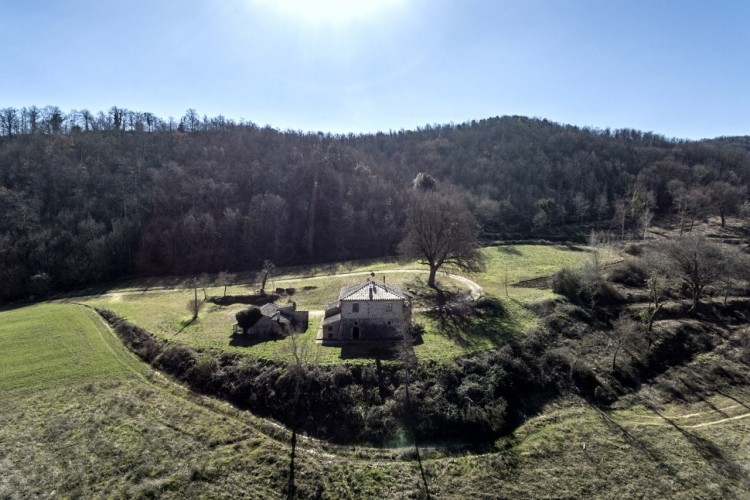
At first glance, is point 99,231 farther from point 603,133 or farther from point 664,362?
point 603,133

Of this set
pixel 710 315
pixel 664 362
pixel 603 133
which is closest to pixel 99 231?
pixel 664 362

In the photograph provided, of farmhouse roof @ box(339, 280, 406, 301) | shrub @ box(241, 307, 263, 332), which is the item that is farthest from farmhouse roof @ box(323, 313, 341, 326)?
shrub @ box(241, 307, 263, 332)

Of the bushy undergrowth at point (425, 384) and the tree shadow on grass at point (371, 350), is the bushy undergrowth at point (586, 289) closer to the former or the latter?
the bushy undergrowth at point (425, 384)

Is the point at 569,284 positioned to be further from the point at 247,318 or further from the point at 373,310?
the point at 247,318

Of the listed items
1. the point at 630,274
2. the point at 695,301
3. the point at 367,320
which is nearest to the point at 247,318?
the point at 367,320

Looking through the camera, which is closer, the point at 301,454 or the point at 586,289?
the point at 301,454

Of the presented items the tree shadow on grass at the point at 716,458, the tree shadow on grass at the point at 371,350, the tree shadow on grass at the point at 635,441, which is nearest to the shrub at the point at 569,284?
the tree shadow on grass at the point at 635,441
